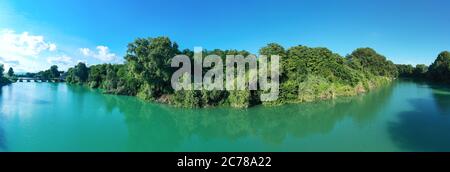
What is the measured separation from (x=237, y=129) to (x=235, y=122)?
7.04 ft

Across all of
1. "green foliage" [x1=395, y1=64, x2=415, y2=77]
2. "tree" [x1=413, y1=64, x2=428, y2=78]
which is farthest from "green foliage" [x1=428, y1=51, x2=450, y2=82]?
"green foliage" [x1=395, y1=64, x2=415, y2=77]

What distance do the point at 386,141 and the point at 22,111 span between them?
2527cm

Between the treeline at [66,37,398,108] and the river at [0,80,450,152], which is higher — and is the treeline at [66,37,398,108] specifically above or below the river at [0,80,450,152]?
above

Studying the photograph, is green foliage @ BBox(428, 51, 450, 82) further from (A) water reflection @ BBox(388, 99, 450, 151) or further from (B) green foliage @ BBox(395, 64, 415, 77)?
(A) water reflection @ BBox(388, 99, 450, 151)

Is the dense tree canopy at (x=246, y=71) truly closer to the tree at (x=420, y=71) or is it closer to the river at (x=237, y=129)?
the river at (x=237, y=129)

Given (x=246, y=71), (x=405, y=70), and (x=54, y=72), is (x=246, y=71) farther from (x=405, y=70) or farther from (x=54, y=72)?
(x=54, y=72)

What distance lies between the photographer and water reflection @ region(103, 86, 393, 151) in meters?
14.8

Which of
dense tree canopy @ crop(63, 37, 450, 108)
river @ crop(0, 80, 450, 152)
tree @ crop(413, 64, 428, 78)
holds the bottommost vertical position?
river @ crop(0, 80, 450, 152)

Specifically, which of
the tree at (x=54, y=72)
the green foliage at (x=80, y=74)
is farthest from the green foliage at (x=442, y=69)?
the tree at (x=54, y=72)

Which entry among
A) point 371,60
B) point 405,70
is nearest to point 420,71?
point 405,70

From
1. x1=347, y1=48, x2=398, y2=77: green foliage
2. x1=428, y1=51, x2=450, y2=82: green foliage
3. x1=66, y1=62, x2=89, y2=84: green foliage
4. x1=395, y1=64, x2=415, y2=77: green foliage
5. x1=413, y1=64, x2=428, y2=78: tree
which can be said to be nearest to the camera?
x1=428, y1=51, x2=450, y2=82: green foliage
